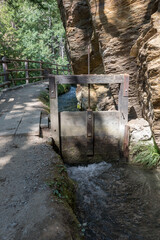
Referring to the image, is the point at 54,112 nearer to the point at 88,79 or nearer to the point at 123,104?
the point at 88,79

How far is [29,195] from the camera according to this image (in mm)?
2100

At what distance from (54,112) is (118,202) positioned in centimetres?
209

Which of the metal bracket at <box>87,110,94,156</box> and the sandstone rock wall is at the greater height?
the sandstone rock wall

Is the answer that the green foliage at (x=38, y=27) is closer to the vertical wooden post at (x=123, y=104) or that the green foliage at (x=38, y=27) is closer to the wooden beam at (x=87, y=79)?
the wooden beam at (x=87, y=79)

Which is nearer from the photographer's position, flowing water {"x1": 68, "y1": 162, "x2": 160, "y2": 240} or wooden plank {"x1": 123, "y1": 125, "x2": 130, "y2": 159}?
flowing water {"x1": 68, "y1": 162, "x2": 160, "y2": 240}

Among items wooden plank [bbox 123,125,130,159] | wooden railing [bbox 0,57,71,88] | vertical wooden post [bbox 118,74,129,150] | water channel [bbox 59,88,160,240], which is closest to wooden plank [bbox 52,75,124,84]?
vertical wooden post [bbox 118,74,129,150]

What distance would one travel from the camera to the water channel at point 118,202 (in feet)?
7.57

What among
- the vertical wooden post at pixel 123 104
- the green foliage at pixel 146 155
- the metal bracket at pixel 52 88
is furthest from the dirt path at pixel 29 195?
the green foliage at pixel 146 155

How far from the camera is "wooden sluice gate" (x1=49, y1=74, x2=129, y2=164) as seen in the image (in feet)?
12.4

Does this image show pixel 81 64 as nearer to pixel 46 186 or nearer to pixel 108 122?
pixel 108 122

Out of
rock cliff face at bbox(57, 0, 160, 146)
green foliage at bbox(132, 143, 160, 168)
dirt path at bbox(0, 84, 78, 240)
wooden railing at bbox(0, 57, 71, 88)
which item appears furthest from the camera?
wooden railing at bbox(0, 57, 71, 88)

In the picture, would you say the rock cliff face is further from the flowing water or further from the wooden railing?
the wooden railing

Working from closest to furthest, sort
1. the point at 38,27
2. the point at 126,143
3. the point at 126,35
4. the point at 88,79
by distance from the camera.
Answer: the point at 88,79 → the point at 126,143 → the point at 126,35 → the point at 38,27

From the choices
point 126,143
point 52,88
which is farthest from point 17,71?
point 126,143
